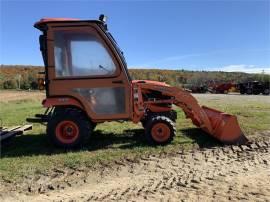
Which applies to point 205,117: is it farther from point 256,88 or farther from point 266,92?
point 256,88

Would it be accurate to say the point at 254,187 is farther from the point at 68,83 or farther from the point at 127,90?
the point at 68,83

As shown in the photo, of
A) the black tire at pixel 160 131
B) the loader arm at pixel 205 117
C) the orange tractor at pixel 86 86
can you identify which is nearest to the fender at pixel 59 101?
the orange tractor at pixel 86 86

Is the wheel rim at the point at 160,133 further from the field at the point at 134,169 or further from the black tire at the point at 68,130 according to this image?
the black tire at the point at 68,130

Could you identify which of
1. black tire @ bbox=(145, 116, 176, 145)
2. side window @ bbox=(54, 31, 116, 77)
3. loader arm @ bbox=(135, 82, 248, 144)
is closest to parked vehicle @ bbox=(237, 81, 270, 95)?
loader arm @ bbox=(135, 82, 248, 144)

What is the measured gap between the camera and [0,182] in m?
6.68

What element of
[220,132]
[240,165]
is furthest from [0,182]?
[220,132]

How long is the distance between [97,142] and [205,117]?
249cm

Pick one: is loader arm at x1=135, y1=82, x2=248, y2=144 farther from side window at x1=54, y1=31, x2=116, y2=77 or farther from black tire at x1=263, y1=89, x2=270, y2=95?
black tire at x1=263, y1=89, x2=270, y2=95

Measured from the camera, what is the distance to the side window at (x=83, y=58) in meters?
8.80

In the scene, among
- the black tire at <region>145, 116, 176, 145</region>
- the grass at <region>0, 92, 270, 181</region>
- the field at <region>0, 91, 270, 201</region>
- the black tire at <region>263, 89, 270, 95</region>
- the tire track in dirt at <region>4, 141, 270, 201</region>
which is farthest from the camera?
the black tire at <region>263, 89, 270, 95</region>

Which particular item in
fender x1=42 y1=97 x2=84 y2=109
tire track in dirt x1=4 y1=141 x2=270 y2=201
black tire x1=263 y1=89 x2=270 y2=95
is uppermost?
fender x1=42 y1=97 x2=84 y2=109

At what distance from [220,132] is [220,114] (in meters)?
0.53

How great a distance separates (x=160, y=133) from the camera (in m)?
9.04

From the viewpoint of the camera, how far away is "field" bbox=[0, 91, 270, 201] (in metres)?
5.93
